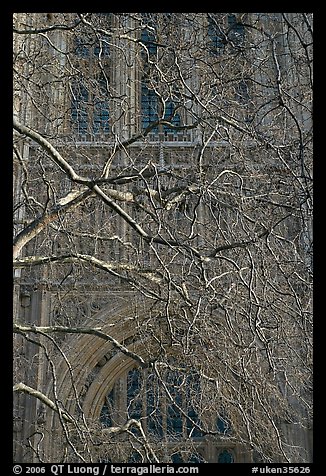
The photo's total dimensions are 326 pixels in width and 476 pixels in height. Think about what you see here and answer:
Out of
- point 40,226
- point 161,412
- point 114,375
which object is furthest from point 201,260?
point 114,375

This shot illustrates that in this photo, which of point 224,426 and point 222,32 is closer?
point 222,32

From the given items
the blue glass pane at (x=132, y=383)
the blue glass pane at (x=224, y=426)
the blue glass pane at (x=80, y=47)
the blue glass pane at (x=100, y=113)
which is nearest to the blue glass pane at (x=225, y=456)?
the blue glass pane at (x=224, y=426)

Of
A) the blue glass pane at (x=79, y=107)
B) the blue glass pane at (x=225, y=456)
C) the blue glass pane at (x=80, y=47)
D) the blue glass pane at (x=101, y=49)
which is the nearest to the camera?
the blue glass pane at (x=101, y=49)

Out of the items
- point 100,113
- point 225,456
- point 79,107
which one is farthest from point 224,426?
point 79,107

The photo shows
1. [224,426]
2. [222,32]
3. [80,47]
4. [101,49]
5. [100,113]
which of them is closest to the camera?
[222,32]

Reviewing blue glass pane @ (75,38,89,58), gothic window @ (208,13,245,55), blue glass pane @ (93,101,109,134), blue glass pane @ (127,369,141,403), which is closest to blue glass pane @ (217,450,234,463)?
blue glass pane @ (127,369,141,403)

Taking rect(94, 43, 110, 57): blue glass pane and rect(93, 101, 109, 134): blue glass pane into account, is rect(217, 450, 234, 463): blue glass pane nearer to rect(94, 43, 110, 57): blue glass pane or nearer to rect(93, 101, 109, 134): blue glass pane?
rect(93, 101, 109, 134): blue glass pane

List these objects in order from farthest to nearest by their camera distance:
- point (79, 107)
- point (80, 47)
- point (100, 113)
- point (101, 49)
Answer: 1. point (79, 107)
2. point (100, 113)
3. point (80, 47)
4. point (101, 49)

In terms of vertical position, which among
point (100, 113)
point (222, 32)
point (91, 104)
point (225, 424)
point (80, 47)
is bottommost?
point (225, 424)

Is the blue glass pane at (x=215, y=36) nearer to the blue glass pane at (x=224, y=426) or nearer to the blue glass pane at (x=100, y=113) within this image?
the blue glass pane at (x=100, y=113)

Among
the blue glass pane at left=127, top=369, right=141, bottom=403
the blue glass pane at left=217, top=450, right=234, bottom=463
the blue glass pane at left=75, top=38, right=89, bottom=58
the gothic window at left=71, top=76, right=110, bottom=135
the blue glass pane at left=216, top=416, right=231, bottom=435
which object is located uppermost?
the blue glass pane at left=75, top=38, right=89, bottom=58

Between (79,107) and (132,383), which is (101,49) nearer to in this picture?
(79,107)

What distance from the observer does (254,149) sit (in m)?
7.59

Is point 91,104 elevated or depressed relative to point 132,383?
elevated
